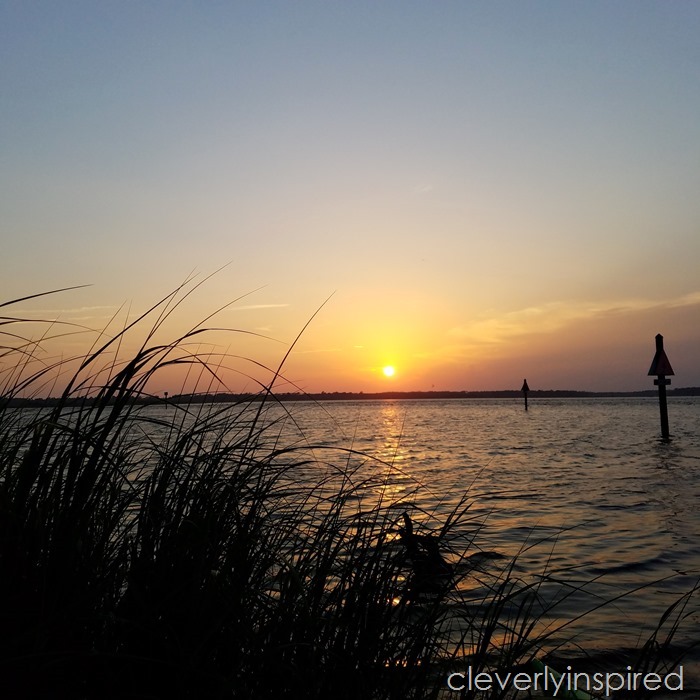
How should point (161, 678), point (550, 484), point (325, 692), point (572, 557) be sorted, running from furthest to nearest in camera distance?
point (550, 484)
point (572, 557)
point (325, 692)
point (161, 678)

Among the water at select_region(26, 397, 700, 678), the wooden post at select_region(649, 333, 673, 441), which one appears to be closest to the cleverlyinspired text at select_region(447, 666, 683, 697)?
the water at select_region(26, 397, 700, 678)

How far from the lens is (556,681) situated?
346 cm

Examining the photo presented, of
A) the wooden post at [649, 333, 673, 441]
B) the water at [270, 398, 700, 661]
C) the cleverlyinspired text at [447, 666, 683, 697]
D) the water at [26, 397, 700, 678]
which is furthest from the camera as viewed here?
the wooden post at [649, 333, 673, 441]

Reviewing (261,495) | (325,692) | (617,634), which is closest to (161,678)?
(325,692)

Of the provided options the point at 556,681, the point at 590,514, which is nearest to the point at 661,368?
the point at 590,514

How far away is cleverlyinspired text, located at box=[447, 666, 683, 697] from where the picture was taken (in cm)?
244

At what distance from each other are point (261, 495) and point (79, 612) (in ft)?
3.00

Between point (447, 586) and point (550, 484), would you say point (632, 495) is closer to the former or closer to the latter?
point (550, 484)

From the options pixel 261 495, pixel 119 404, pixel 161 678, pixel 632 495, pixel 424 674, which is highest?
pixel 119 404

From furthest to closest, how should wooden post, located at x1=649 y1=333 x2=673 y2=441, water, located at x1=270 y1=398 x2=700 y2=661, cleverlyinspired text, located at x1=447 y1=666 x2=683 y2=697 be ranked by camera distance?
wooden post, located at x1=649 y1=333 x2=673 y2=441
water, located at x1=270 y1=398 x2=700 y2=661
cleverlyinspired text, located at x1=447 y1=666 x2=683 y2=697

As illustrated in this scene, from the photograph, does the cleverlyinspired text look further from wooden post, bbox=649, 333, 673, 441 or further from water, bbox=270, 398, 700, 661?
wooden post, bbox=649, 333, 673, 441

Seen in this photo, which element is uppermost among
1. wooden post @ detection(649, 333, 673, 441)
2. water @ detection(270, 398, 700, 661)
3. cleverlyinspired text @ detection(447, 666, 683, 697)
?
wooden post @ detection(649, 333, 673, 441)

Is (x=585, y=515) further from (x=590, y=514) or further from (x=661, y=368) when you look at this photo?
(x=661, y=368)

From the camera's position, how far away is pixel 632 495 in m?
11.1
